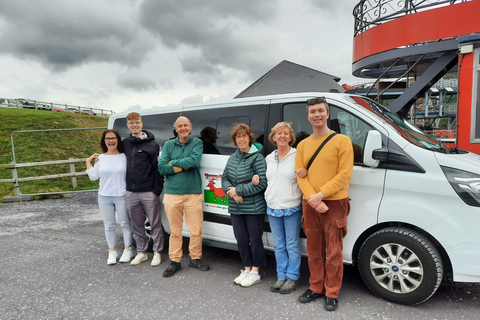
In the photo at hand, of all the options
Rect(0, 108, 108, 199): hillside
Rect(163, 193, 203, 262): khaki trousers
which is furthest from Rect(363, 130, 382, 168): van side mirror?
Rect(0, 108, 108, 199): hillside

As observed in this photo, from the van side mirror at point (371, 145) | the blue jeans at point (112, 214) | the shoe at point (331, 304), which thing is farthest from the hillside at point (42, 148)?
the van side mirror at point (371, 145)

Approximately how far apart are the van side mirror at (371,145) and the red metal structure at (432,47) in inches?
132

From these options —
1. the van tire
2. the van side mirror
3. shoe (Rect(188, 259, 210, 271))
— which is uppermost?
the van side mirror

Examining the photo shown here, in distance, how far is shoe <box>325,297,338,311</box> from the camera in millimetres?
2867

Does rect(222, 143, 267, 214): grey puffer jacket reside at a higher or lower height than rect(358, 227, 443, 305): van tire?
higher

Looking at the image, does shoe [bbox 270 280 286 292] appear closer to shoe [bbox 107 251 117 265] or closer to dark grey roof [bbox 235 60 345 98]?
shoe [bbox 107 251 117 265]

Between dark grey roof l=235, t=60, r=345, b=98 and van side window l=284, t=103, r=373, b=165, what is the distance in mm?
12635

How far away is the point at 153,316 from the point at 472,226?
2.82 m

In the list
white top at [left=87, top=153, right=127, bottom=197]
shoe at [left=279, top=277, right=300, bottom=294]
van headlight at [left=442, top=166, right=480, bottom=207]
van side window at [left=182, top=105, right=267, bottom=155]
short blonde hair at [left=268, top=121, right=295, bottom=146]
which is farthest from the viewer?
white top at [left=87, top=153, right=127, bottom=197]

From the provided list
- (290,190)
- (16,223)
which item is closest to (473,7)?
(290,190)

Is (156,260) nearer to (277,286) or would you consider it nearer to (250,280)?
(250,280)

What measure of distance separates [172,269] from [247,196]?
1.37 meters

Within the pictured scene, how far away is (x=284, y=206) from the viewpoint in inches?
121

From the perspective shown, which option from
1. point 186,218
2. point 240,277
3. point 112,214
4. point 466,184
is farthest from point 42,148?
point 466,184
